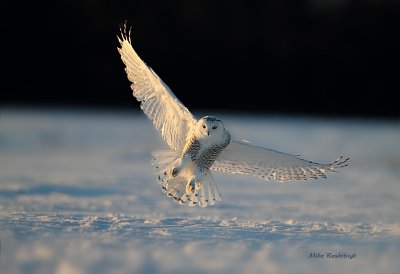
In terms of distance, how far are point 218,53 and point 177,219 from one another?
2044 cm

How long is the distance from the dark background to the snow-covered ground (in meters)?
12.6

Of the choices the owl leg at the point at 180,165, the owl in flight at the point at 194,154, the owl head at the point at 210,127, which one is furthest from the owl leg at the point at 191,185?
the owl head at the point at 210,127

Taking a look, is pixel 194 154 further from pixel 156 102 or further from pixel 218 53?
pixel 218 53

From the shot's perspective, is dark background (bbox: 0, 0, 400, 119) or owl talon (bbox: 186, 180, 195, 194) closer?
owl talon (bbox: 186, 180, 195, 194)

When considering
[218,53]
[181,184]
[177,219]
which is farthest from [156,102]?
[218,53]

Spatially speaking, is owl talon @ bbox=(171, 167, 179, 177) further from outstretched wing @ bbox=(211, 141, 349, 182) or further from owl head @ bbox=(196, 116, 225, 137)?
outstretched wing @ bbox=(211, 141, 349, 182)

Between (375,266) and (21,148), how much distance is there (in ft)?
25.7

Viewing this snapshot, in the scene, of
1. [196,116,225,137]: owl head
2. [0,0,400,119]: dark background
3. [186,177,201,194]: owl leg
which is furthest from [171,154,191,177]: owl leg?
[0,0,400,119]: dark background

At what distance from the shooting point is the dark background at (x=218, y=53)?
24.3 metres

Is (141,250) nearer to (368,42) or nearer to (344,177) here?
(344,177)

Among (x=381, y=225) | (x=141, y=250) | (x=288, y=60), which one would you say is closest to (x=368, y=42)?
(x=288, y=60)

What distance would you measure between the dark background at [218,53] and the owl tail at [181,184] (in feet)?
56.5

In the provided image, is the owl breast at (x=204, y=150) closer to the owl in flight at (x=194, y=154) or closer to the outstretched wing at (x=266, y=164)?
the owl in flight at (x=194, y=154)

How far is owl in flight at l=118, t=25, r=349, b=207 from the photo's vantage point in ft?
18.4
